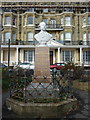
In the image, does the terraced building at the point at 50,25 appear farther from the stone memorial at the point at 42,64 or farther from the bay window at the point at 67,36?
the stone memorial at the point at 42,64

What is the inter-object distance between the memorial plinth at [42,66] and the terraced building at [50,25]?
1982 centimetres

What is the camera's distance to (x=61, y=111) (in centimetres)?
474

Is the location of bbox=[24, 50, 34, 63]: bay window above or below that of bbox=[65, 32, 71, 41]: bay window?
below

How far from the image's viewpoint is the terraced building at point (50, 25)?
1077 inches

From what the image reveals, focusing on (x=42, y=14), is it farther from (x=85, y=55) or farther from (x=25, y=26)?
(x=85, y=55)

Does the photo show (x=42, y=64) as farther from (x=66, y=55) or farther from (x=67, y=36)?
(x=67, y=36)

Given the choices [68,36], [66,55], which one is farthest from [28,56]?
[68,36]

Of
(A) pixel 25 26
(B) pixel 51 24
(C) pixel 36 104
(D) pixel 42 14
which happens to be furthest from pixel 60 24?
(C) pixel 36 104

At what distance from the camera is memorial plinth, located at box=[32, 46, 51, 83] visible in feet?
22.2

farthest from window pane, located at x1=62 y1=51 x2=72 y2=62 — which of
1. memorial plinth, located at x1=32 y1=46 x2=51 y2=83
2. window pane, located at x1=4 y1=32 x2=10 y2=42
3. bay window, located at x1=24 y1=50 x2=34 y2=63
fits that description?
memorial plinth, located at x1=32 y1=46 x2=51 y2=83

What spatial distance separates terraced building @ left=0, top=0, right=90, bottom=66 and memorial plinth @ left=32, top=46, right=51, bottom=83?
19820 mm

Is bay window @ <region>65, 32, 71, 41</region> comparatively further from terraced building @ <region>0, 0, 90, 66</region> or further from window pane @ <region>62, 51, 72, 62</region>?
window pane @ <region>62, 51, 72, 62</region>

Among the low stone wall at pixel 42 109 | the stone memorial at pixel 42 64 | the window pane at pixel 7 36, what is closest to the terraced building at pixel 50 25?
the window pane at pixel 7 36

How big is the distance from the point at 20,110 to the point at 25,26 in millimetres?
25872
